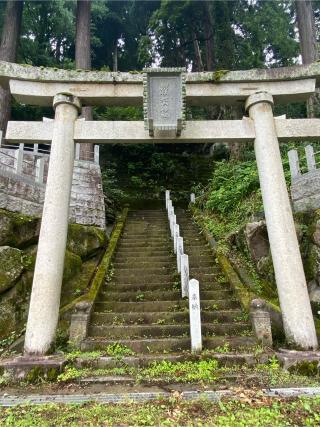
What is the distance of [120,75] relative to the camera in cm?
578

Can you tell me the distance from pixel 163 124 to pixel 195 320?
3159mm

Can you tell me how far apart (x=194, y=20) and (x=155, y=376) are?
1805 cm

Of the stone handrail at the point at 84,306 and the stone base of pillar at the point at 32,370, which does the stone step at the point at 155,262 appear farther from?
the stone base of pillar at the point at 32,370

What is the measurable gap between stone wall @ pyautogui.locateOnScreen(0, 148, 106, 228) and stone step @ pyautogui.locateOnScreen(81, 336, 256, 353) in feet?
11.7

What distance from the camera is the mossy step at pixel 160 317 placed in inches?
220

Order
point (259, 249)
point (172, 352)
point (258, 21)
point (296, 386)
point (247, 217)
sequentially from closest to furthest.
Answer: point (296, 386), point (172, 352), point (259, 249), point (247, 217), point (258, 21)

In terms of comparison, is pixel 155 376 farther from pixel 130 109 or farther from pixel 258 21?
pixel 258 21

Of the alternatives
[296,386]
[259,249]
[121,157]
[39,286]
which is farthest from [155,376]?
[121,157]

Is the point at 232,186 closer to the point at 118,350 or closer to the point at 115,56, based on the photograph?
the point at 118,350

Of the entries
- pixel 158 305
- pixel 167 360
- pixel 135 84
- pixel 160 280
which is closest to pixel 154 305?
pixel 158 305

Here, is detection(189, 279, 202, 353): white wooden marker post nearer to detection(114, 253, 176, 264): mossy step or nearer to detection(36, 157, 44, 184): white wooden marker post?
detection(114, 253, 176, 264): mossy step

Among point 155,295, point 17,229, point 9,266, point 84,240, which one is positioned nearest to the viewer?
point 9,266

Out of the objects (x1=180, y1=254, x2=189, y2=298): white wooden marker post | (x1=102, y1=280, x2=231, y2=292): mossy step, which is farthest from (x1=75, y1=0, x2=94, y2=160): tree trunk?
(x1=180, y1=254, x2=189, y2=298): white wooden marker post

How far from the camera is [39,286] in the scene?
4750 mm
